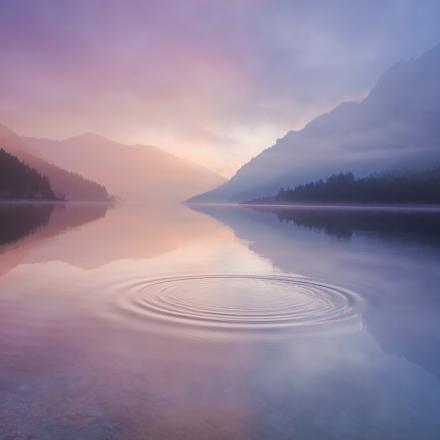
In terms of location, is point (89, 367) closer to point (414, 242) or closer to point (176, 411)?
point (176, 411)

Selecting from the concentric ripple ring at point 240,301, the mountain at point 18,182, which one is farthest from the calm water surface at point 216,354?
the mountain at point 18,182

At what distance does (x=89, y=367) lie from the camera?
8.84 m

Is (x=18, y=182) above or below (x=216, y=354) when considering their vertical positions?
above

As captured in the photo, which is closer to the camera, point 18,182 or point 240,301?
point 240,301

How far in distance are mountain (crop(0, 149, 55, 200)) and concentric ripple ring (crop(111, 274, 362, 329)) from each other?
16751 cm

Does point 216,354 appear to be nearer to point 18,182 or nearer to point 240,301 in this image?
point 240,301

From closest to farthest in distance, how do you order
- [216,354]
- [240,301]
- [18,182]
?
1. [216,354]
2. [240,301]
3. [18,182]

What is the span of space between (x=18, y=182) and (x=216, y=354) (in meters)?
182

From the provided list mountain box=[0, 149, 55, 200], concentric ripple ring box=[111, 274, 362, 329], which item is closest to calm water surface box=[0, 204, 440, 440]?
concentric ripple ring box=[111, 274, 362, 329]

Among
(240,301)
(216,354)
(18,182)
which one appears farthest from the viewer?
(18,182)

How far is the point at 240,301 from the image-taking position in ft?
48.0

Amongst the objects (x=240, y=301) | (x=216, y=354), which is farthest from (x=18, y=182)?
(x=216, y=354)

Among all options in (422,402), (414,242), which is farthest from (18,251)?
(414,242)

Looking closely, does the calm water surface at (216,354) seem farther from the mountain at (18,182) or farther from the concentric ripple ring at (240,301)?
the mountain at (18,182)
